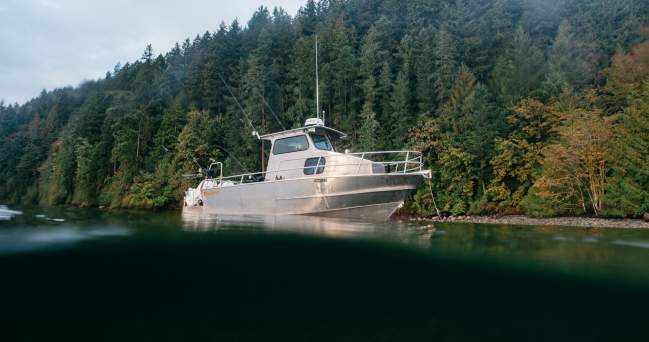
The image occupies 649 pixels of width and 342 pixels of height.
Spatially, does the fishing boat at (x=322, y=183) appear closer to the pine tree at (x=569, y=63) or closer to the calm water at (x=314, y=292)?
the calm water at (x=314, y=292)

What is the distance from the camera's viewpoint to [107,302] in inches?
153

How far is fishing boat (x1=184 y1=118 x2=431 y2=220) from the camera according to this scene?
1334cm

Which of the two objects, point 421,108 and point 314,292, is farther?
point 421,108

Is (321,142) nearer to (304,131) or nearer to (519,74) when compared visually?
(304,131)

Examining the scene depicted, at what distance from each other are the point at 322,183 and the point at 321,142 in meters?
1.98

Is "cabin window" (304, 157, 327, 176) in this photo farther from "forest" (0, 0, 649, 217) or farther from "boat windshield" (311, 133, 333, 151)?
"forest" (0, 0, 649, 217)

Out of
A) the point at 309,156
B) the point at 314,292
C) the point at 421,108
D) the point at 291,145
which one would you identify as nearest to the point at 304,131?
the point at 291,145

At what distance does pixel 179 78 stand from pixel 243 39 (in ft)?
29.8

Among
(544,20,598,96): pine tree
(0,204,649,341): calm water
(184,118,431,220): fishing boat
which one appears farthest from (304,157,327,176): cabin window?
(544,20,598,96): pine tree

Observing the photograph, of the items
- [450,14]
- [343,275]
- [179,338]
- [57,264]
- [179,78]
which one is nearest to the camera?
[179,338]

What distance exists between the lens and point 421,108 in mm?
29422

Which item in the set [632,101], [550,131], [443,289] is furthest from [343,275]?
[550,131]

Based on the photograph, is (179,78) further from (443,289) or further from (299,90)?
(443,289)

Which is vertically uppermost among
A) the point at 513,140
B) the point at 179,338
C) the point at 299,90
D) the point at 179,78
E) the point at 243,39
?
the point at 243,39
